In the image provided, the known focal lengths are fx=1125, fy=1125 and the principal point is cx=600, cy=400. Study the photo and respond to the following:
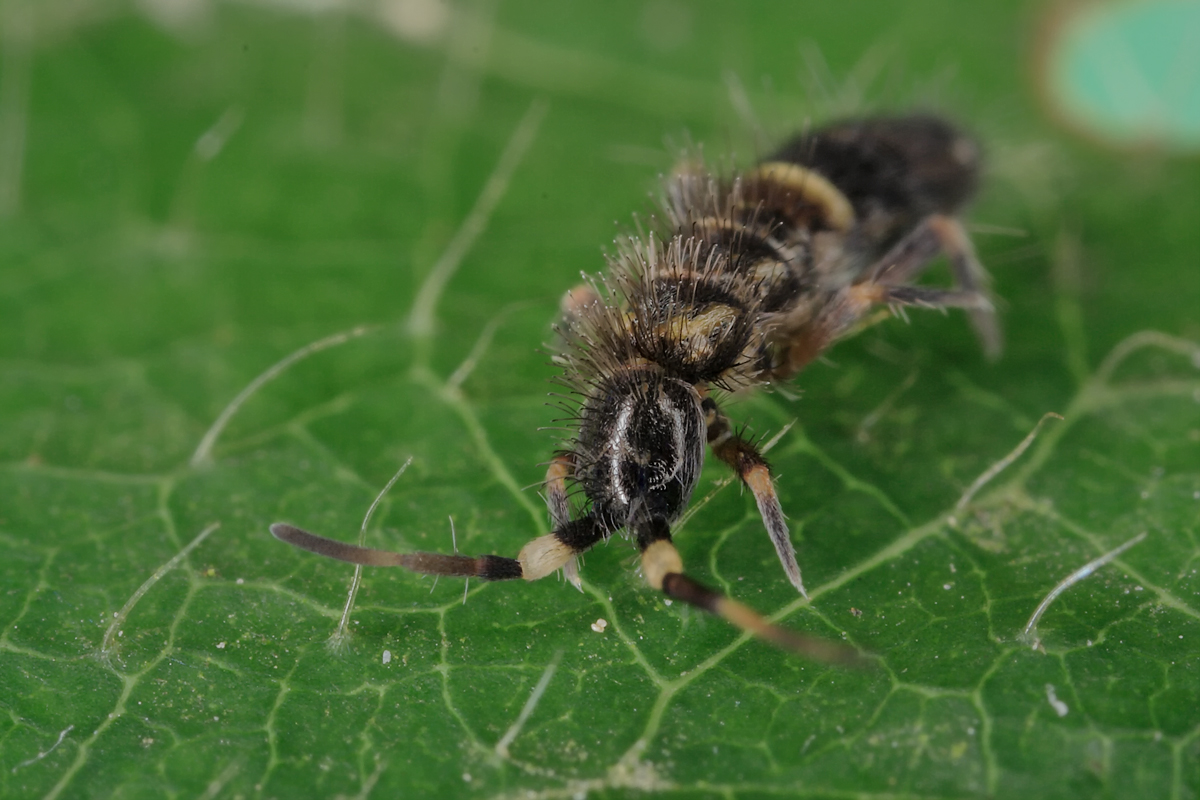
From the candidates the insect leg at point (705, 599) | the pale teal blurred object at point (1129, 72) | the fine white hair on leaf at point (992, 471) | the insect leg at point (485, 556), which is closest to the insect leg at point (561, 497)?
the insect leg at point (485, 556)

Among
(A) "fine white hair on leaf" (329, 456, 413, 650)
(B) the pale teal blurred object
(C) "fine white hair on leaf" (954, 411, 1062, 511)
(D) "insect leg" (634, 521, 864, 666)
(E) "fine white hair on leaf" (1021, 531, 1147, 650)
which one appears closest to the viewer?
(D) "insect leg" (634, 521, 864, 666)

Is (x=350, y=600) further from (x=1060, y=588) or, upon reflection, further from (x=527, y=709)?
(x=1060, y=588)

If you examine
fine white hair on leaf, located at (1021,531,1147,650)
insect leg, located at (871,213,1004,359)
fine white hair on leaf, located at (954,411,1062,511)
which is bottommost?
fine white hair on leaf, located at (1021,531,1147,650)

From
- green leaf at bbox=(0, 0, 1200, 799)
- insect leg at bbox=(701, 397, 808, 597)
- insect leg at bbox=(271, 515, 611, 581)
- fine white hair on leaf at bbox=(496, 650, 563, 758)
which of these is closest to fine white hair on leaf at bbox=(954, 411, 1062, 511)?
green leaf at bbox=(0, 0, 1200, 799)

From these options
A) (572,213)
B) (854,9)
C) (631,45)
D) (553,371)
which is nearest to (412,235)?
(572,213)

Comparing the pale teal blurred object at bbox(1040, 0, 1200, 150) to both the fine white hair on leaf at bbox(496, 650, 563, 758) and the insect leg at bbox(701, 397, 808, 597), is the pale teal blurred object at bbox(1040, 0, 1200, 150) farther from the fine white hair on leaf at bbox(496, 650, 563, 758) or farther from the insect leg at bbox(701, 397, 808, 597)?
the fine white hair on leaf at bbox(496, 650, 563, 758)

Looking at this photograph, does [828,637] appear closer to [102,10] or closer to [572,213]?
[572,213]

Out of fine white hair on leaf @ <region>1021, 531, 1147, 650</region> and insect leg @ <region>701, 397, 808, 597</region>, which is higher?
insect leg @ <region>701, 397, 808, 597</region>

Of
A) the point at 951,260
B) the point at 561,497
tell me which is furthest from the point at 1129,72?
the point at 561,497
